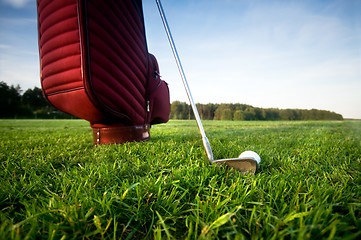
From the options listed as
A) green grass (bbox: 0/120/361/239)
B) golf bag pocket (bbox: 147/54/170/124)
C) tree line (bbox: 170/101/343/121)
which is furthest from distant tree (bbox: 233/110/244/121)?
green grass (bbox: 0/120/361/239)

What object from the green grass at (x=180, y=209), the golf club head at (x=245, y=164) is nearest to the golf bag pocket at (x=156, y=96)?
the green grass at (x=180, y=209)

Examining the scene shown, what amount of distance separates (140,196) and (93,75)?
1342 mm

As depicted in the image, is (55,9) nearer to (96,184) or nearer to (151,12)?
(151,12)

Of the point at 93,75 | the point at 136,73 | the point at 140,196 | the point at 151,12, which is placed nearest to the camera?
the point at 140,196

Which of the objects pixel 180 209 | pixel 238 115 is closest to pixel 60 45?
pixel 180 209

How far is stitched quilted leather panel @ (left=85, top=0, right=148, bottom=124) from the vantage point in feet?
5.23

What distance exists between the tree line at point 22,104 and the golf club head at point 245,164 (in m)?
46.9

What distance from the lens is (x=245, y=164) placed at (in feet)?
3.55

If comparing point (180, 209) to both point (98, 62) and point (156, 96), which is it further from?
point (156, 96)

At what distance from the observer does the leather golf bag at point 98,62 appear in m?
1.57

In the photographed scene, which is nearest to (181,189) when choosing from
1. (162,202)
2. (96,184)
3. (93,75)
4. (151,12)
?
(162,202)

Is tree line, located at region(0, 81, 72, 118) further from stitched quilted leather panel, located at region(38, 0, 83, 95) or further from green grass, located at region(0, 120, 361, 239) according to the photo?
green grass, located at region(0, 120, 361, 239)

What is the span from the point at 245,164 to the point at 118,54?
1620mm

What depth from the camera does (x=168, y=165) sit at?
3.94ft
